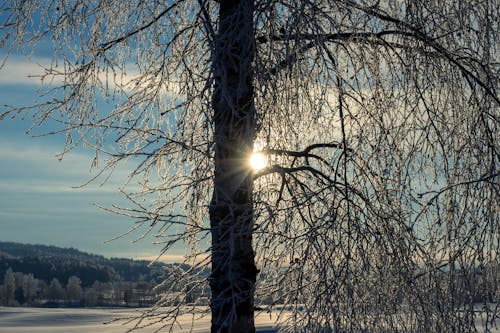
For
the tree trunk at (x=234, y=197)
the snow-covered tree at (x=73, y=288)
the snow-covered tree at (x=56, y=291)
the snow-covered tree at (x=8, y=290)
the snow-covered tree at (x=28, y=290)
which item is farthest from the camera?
the snow-covered tree at (x=73, y=288)

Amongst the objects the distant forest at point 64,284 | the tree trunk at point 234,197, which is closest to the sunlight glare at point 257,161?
the tree trunk at point 234,197

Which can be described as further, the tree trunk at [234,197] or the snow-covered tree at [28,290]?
the snow-covered tree at [28,290]

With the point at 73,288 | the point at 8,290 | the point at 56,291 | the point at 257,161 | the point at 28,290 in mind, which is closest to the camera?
the point at 257,161

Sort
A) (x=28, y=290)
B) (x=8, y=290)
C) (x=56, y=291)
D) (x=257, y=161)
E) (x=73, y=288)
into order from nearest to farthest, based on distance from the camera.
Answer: (x=257, y=161), (x=8, y=290), (x=28, y=290), (x=56, y=291), (x=73, y=288)

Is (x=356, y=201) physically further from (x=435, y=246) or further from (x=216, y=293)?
(x=216, y=293)

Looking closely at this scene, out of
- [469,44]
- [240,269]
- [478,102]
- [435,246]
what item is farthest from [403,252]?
[469,44]

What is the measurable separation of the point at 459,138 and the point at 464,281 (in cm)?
132

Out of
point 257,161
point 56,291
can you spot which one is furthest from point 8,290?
point 257,161

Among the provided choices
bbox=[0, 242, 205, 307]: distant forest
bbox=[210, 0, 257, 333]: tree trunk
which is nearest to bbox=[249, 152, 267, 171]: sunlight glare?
bbox=[210, 0, 257, 333]: tree trunk

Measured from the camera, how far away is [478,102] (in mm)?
4883

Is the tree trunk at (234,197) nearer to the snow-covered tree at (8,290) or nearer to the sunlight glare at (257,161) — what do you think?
the sunlight glare at (257,161)

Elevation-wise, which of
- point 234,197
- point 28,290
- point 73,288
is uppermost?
point 73,288

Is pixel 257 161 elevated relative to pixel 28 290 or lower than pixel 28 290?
lower

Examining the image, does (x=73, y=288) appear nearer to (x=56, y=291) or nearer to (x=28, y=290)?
(x=56, y=291)
